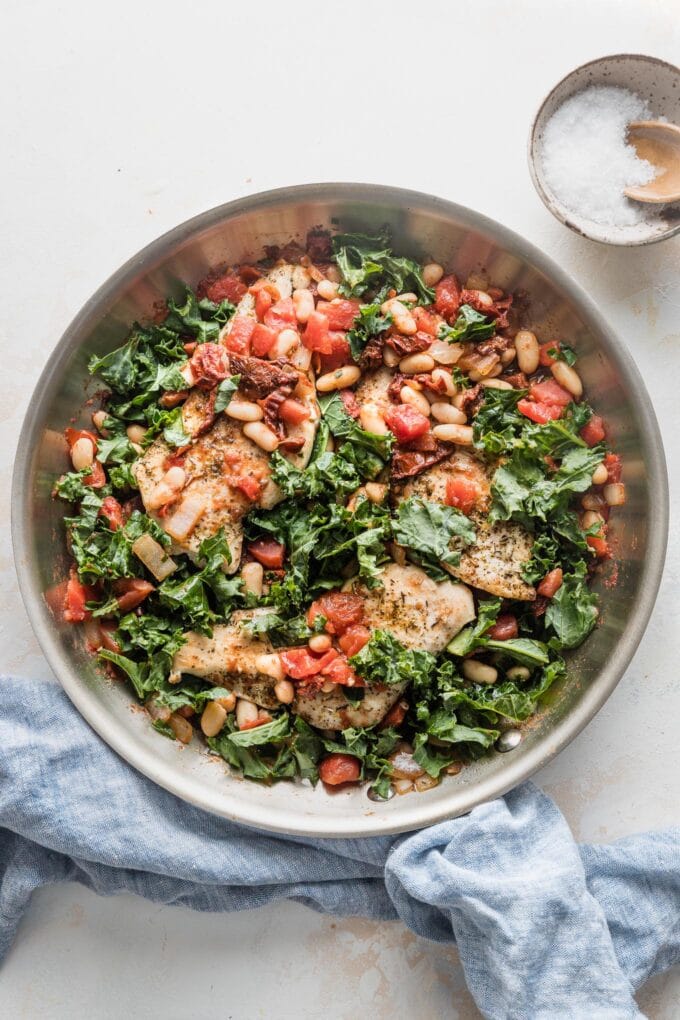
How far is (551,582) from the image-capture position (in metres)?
4.80

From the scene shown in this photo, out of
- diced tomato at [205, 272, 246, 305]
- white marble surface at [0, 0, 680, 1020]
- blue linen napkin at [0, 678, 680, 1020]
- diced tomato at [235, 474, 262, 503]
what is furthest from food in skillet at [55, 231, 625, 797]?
white marble surface at [0, 0, 680, 1020]

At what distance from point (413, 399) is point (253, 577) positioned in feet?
4.51

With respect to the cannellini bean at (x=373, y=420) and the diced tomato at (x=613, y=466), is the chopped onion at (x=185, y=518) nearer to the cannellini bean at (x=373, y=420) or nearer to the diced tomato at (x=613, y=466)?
the cannellini bean at (x=373, y=420)

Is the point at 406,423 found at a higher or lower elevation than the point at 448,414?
lower

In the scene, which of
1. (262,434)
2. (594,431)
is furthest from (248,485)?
(594,431)

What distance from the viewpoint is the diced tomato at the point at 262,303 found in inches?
195

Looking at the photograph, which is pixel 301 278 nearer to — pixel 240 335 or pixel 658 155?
pixel 240 335

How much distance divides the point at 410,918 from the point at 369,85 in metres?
4.94

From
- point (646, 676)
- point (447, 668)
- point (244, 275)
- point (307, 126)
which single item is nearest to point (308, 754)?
point (447, 668)

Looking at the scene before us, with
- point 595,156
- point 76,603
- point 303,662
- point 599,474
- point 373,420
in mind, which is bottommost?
point 76,603

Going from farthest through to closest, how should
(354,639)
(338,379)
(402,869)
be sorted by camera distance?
(338,379) → (354,639) → (402,869)

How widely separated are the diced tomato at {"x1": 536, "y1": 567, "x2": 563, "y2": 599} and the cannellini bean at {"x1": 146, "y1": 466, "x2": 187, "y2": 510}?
2111mm

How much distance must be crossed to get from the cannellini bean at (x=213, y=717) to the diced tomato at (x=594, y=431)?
8.58 feet

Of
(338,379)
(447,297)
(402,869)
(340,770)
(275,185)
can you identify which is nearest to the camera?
(402,869)
